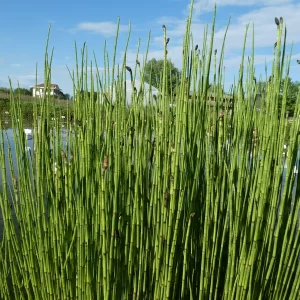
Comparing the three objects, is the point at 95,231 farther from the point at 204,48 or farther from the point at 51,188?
the point at 204,48

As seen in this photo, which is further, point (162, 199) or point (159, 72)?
point (159, 72)

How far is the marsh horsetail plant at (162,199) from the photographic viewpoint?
1.01 m

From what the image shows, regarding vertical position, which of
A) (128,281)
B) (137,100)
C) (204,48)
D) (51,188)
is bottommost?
(128,281)

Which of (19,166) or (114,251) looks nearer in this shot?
(114,251)

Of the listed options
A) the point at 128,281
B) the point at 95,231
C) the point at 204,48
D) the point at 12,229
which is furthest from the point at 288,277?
the point at 12,229

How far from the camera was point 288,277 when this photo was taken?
3.71 ft

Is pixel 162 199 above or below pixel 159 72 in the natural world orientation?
below

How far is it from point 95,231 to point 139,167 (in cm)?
20

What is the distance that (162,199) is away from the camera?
104cm

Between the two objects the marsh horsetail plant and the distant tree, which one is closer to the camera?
the marsh horsetail plant

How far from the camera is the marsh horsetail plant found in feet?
3.32

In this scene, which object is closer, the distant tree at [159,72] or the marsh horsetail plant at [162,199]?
the marsh horsetail plant at [162,199]

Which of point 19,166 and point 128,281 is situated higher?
point 19,166

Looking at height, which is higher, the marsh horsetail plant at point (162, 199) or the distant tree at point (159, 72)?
the distant tree at point (159, 72)
